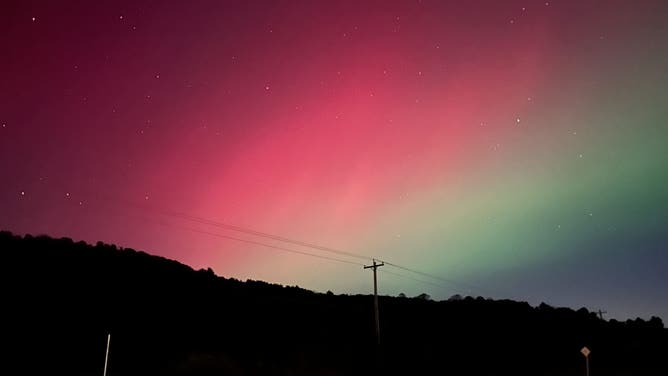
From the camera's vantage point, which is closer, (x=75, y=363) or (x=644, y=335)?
(x=75, y=363)

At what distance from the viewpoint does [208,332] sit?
157ft

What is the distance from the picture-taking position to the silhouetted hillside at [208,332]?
37719 millimetres

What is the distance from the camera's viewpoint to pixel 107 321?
43531 millimetres

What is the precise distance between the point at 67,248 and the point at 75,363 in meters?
27.3

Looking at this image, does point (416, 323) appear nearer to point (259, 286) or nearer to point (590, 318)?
point (259, 286)

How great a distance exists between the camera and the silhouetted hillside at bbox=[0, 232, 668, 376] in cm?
3772

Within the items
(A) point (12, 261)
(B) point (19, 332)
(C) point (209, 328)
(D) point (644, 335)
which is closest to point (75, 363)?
(B) point (19, 332)

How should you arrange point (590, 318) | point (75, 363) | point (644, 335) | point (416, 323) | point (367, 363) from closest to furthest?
point (75, 363), point (367, 363), point (416, 323), point (644, 335), point (590, 318)

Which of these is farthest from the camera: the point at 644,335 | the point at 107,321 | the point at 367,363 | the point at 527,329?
the point at 644,335

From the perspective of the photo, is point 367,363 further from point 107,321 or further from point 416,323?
point 416,323

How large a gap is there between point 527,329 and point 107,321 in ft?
220

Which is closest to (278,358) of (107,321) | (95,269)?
(107,321)

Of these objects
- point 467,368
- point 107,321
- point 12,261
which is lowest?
point 467,368

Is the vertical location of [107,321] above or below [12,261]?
below
